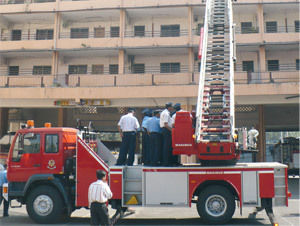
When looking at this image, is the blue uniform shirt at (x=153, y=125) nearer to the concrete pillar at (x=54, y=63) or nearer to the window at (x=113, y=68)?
the concrete pillar at (x=54, y=63)

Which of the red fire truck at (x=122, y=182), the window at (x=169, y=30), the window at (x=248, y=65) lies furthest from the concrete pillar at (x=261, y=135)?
the red fire truck at (x=122, y=182)

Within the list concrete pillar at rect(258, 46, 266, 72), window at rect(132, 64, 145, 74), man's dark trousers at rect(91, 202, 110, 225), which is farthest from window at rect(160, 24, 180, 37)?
man's dark trousers at rect(91, 202, 110, 225)

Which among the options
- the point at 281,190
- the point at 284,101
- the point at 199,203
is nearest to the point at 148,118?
the point at 199,203

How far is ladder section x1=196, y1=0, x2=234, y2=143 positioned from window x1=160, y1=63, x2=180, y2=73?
7221mm

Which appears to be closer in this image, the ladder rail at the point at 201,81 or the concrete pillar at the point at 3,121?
the ladder rail at the point at 201,81

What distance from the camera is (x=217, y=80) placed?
11055 millimetres

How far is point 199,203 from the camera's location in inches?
324

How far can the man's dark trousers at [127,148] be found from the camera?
29.2 feet

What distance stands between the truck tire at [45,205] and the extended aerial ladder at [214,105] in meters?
3.25

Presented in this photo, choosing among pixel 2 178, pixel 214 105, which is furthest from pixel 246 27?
pixel 2 178

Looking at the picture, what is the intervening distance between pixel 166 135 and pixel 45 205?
3.54 m

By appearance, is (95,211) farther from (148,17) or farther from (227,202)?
(148,17)

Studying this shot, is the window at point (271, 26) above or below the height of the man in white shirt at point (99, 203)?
above

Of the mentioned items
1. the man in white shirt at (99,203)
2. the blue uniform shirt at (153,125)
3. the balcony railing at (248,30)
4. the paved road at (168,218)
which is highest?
the balcony railing at (248,30)
